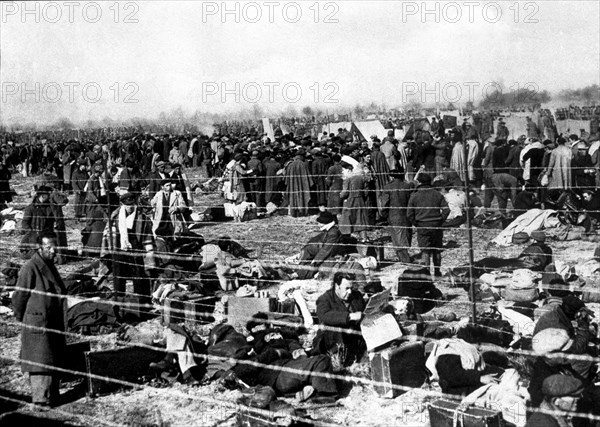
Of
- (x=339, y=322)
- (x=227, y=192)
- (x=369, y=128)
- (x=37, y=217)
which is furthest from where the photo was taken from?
(x=369, y=128)

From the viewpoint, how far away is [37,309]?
741 centimetres

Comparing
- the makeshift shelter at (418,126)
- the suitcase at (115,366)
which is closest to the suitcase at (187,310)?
the suitcase at (115,366)

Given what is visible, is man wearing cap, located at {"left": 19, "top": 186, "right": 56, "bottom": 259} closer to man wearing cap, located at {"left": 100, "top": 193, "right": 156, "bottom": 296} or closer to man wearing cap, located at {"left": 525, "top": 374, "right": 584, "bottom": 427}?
man wearing cap, located at {"left": 100, "top": 193, "right": 156, "bottom": 296}

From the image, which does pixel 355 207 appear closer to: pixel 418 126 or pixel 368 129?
pixel 418 126

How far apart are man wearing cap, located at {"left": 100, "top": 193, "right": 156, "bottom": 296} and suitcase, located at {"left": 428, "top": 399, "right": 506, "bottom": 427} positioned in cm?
545

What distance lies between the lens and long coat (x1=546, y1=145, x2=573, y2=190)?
49.0 ft

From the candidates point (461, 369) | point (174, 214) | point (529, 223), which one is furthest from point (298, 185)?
point (461, 369)

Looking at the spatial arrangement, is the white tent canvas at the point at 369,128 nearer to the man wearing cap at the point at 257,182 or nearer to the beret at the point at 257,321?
the man wearing cap at the point at 257,182

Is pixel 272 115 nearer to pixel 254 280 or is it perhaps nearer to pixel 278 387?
pixel 254 280

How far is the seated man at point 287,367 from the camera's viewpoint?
721cm

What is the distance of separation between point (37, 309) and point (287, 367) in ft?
7.83

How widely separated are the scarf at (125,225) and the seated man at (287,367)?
11.1 feet

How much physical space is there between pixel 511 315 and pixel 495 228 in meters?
6.04

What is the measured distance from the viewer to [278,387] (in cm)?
727
